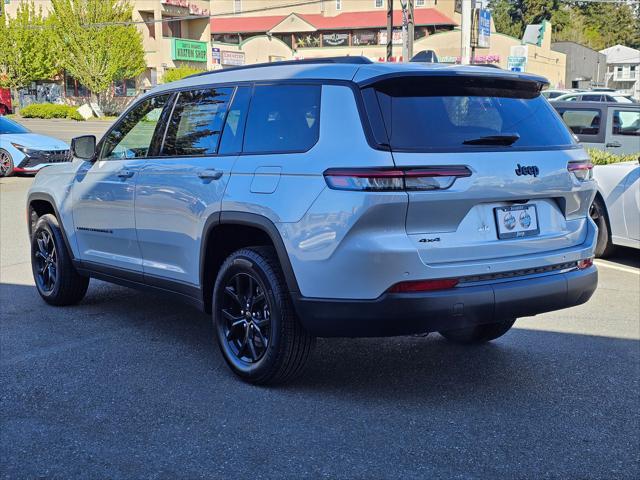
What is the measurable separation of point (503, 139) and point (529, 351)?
1.82 metres

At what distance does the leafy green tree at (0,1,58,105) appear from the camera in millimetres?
55812

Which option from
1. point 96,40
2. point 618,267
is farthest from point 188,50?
point 618,267

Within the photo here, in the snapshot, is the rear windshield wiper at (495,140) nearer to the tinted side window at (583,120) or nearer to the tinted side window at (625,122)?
the tinted side window at (583,120)

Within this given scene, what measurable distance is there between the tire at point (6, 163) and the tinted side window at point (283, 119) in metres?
13.9

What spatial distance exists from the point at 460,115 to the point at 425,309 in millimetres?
1113

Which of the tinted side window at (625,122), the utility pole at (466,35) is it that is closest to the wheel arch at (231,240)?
the tinted side window at (625,122)

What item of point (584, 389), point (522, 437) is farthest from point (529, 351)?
point (522, 437)

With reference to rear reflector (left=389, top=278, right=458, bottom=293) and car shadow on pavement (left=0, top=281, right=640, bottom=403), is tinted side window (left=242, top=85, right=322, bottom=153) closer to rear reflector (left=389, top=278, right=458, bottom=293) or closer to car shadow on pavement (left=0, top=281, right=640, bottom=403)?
rear reflector (left=389, top=278, right=458, bottom=293)

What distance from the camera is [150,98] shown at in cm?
587

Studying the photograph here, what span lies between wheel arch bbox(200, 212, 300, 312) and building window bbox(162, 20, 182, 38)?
59.5 m

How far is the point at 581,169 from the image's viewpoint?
4.70 metres

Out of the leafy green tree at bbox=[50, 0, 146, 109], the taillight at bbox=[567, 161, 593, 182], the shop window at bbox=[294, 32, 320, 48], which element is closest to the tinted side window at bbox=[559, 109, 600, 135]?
the taillight at bbox=[567, 161, 593, 182]

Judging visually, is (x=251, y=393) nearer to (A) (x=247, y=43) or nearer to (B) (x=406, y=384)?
(B) (x=406, y=384)

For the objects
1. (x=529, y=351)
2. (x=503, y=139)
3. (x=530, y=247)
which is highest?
(x=503, y=139)
